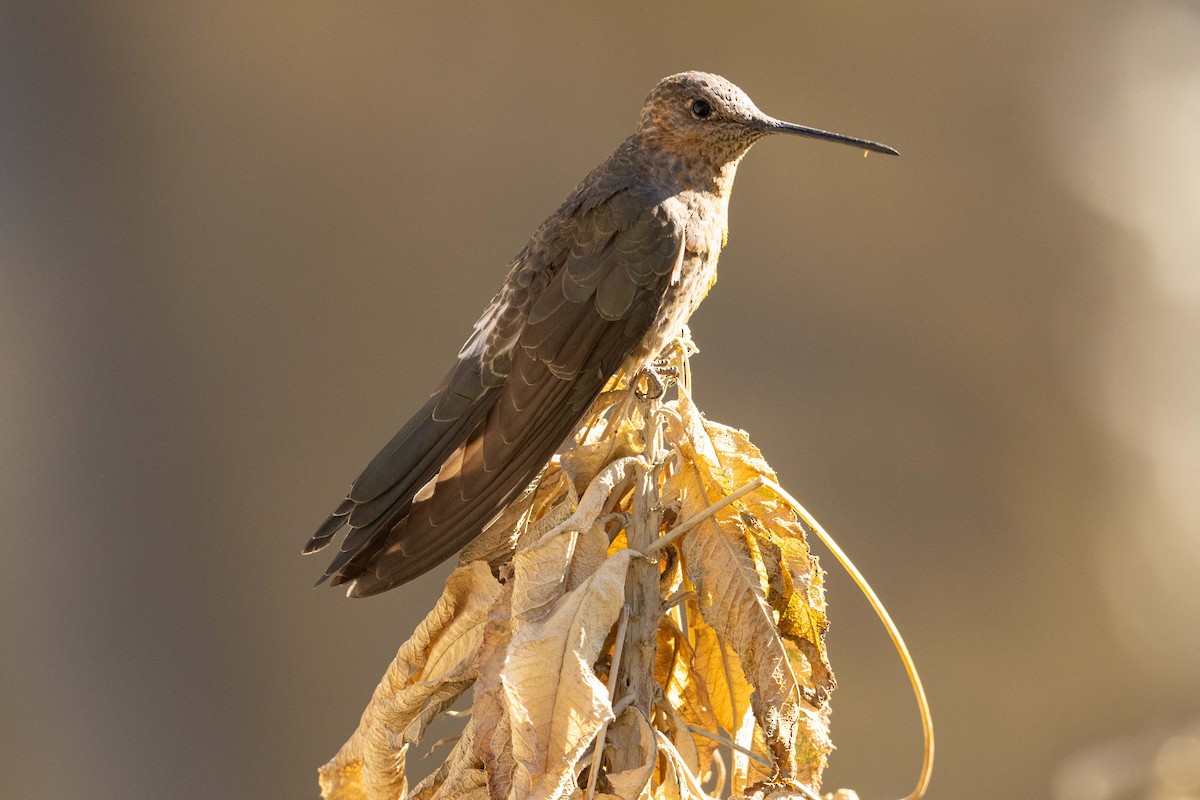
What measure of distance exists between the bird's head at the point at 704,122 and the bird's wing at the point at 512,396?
13 centimetres

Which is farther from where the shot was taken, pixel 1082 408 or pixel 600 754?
pixel 1082 408

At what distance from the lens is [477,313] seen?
122 inches

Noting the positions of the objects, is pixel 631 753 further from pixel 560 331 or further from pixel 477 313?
pixel 477 313

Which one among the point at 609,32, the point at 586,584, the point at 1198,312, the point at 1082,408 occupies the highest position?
the point at 609,32

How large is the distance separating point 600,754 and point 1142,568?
2.72 meters

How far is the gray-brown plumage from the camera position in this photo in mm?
1314

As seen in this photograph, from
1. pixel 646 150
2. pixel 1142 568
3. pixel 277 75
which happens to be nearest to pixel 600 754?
pixel 646 150

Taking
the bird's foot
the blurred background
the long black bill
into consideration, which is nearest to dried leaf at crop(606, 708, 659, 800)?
the bird's foot

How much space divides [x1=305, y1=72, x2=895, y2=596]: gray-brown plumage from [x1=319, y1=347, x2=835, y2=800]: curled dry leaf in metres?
0.11

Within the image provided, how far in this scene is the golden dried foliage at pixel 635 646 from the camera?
1.01 metres

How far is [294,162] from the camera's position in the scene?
9.96 ft

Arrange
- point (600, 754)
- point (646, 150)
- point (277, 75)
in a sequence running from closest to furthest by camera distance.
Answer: point (600, 754) < point (646, 150) < point (277, 75)

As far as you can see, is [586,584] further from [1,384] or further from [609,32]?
[1,384]

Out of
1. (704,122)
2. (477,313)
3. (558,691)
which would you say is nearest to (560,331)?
(704,122)
